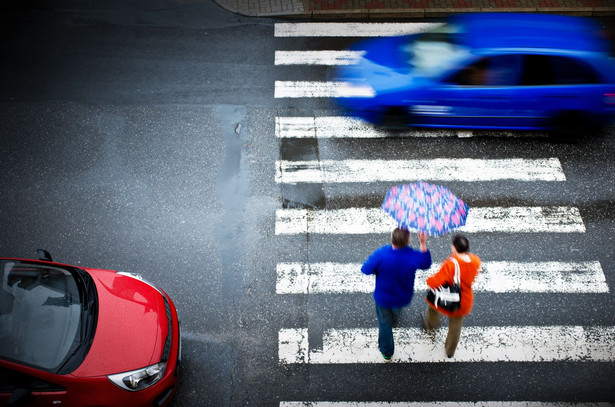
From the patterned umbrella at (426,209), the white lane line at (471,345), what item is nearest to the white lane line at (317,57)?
the patterned umbrella at (426,209)

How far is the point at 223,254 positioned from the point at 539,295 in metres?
4.41

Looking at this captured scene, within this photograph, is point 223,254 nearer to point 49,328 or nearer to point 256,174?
point 256,174

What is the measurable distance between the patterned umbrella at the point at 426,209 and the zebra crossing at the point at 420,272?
1.79 m

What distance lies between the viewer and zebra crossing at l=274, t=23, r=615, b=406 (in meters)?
6.60

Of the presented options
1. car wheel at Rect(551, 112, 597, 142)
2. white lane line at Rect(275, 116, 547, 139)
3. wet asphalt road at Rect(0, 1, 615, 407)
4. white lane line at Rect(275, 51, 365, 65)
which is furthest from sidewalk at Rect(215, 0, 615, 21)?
car wheel at Rect(551, 112, 597, 142)

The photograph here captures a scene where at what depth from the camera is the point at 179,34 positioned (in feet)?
37.0

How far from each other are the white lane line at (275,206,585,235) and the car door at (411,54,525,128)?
5.67ft

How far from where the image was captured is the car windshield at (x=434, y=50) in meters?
8.68

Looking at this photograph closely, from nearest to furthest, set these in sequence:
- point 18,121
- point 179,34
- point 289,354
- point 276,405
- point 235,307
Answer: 1. point 276,405
2. point 289,354
3. point 235,307
4. point 18,121
5. point 179,34

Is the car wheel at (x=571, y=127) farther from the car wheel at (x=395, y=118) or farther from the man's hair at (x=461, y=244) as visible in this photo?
the man's hair at (x=461, y=244)

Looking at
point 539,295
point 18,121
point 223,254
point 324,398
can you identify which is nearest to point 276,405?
point 324,398

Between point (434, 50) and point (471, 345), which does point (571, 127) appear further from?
point (471, 345)

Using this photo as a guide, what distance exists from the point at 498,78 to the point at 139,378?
22.7 ft

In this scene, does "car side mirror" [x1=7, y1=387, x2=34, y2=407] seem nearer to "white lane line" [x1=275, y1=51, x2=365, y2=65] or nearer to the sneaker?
the sneaker
